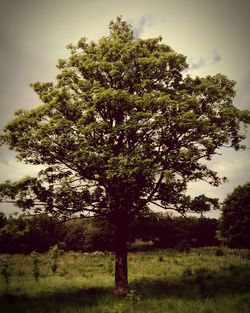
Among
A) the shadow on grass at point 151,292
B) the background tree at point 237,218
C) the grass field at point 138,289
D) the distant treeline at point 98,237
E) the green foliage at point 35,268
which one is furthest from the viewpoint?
the distant treeline at point 98,237

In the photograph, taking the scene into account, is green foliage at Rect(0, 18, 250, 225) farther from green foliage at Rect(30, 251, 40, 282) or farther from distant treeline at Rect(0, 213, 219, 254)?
→ distant treeline at Rect(0, 213, 219, 254)

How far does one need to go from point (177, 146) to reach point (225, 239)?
29.0 meters

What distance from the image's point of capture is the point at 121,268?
693 inches

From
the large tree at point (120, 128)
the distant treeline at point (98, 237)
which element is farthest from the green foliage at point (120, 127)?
the distant treeline at point (98, 237)

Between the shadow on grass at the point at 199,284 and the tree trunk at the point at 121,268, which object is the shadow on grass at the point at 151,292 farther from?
the tree trunk at the point at 121,268

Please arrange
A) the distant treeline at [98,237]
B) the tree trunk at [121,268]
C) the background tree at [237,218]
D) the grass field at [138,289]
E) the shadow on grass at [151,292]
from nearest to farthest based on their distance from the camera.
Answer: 1. the grass field at [138,289]
2. the shadow on grass at [151,292]
3. the tree trunk at [121,268]
4. the background tree at [237,218]
5. the distant treeline at [98,237]

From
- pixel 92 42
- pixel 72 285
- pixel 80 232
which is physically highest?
pixel 92 42

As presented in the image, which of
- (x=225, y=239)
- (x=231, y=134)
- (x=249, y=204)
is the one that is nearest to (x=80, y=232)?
(x=225, y=239)

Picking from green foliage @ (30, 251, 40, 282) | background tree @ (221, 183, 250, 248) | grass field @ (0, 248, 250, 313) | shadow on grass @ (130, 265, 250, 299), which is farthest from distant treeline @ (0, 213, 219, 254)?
shadow on grass @ (130, 265, 250, 299)

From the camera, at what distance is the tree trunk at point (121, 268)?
17.3m

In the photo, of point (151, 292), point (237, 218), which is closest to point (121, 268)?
point (151, 292)

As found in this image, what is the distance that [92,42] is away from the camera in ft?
59.5

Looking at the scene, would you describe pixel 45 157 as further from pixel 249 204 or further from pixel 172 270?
pixel 249 204

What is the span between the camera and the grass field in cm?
1430
